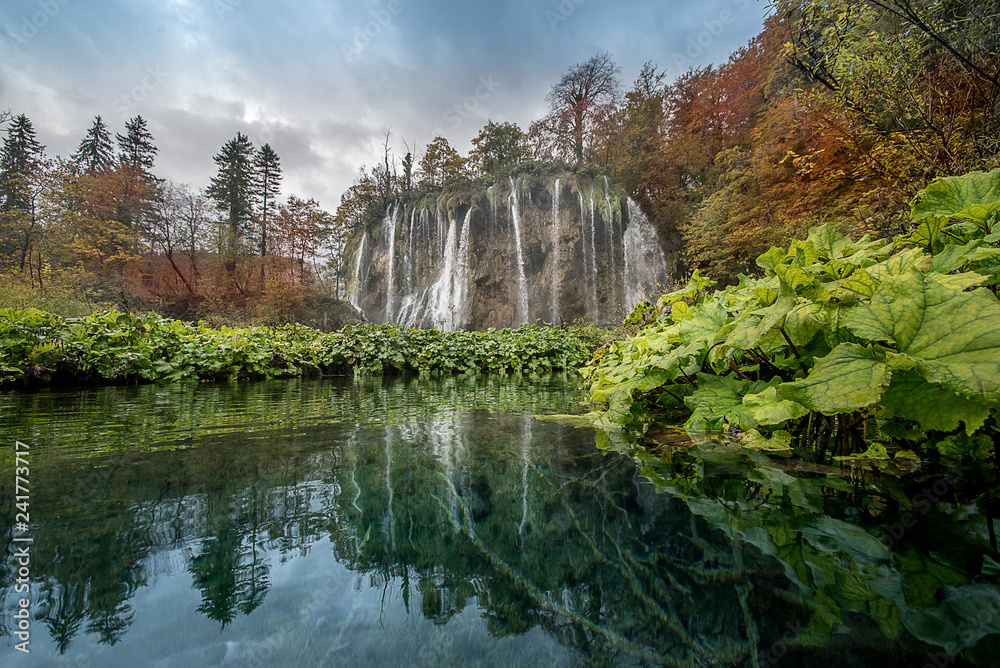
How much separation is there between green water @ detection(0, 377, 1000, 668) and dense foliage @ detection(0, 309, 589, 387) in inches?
159

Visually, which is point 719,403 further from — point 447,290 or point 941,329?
point 447,290

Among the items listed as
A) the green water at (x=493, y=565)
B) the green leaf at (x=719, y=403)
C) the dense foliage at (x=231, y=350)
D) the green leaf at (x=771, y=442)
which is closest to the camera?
the green water at (x=493, y=565)

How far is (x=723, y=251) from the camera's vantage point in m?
13.2

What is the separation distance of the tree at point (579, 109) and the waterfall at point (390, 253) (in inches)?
369

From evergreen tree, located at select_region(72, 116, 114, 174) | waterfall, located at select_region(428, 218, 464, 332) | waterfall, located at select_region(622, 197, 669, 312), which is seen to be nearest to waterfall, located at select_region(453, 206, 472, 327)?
waterfall, located at select_region(428, 218, 464, 332)

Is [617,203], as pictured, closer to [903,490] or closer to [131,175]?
[903,490]

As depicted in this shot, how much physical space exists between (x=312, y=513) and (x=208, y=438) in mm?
1232

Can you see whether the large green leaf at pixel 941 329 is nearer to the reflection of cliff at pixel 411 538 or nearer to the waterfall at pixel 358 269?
the reflection of cliff at pixel 411 538

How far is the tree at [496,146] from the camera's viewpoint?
2316 cm

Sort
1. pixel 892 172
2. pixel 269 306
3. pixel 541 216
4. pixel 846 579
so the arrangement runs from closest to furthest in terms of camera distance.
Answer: pixel 846 579, pixel 892 172, pixel 269 306, pixel 541 216

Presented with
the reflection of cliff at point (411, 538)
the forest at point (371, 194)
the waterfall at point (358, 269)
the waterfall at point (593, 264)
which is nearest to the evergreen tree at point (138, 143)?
the forest at point (371, 194)

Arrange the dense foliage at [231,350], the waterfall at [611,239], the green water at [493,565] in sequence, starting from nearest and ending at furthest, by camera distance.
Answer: the green water at [493,565]
the dense foliage at [231,350]
the waterfall at [611,239]

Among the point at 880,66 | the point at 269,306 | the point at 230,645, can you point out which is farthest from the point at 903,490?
the point at 269,306

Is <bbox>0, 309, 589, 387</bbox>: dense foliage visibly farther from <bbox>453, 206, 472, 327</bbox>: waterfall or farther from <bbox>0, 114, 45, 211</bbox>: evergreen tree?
<bbox>0, 114, 45, 211</bbox>: evergreen tree
